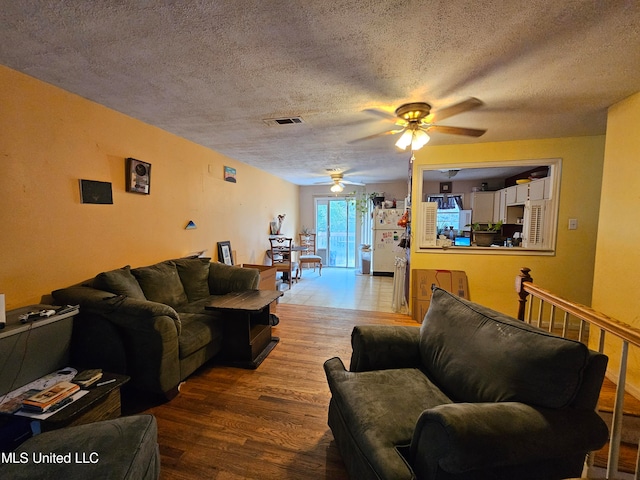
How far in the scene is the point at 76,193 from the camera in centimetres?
220

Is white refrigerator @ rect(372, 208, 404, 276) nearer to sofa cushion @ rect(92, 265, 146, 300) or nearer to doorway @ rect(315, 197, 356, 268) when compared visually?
doorway @ rect(315, 197, 356, 268)

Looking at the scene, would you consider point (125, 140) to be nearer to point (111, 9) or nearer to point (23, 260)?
point (23, 260)

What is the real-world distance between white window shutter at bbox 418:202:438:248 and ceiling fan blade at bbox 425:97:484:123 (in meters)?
1.53

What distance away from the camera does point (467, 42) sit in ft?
4.98

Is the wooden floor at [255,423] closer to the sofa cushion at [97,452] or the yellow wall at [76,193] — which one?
the sofa cushion at [97,452]

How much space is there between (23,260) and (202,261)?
59.3 inches

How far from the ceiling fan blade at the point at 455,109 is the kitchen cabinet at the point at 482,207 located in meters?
4.16

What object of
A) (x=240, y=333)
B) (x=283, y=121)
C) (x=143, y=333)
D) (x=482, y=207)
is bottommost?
(x=240, y=333)

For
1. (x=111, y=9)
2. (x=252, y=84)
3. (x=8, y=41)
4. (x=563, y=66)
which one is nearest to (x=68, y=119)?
(x=8, y=41)

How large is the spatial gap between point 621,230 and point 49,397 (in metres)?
4.12

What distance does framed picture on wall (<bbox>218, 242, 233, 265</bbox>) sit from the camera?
161 inches

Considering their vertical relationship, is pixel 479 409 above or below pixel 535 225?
below

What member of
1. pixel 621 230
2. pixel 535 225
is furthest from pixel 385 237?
pixel 621 230

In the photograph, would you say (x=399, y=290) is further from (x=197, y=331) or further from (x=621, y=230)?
(x=197, y=331)
